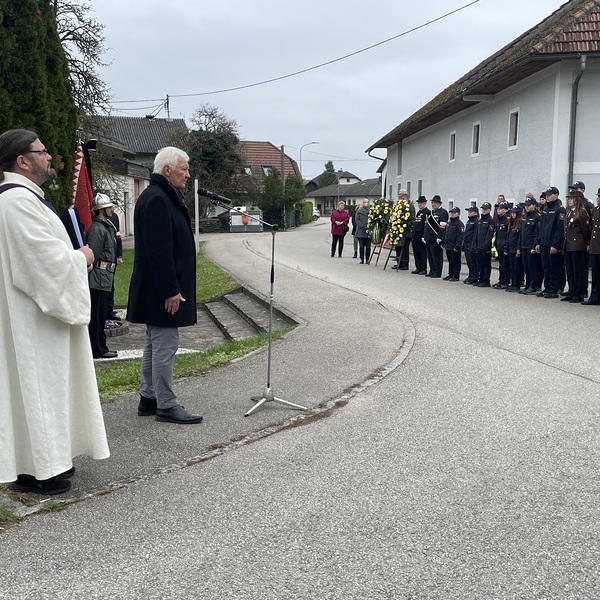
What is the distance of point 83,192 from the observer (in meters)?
10.4

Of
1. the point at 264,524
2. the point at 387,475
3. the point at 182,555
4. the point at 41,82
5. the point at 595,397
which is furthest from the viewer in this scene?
the point at 41,82

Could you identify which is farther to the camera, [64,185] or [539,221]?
[539,221]

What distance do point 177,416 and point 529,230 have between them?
1090cm

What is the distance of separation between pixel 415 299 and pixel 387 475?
30.8 ft

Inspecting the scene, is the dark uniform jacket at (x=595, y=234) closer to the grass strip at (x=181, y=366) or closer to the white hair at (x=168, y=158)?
the grass strip at (x=181, y=366)

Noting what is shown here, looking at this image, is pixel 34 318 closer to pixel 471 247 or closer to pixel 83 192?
pixel 83 192

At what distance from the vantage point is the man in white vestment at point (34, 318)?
403 cm

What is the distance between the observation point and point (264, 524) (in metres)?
3.82

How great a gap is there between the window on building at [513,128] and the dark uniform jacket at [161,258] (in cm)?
1959

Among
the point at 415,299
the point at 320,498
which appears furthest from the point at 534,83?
the point at 320,498

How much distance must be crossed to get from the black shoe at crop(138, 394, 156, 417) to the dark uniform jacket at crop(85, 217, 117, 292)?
3805mm

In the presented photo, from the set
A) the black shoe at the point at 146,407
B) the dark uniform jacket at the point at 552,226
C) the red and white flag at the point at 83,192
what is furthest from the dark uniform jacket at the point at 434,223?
the black shoe at the point at 146,407

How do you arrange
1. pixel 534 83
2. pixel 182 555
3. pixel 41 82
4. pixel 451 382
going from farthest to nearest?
pixel 534 83 < pixel 41 82 < pixel 451 382 < pixel 182 555

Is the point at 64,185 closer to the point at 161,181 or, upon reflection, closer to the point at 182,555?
the point at 161,181
